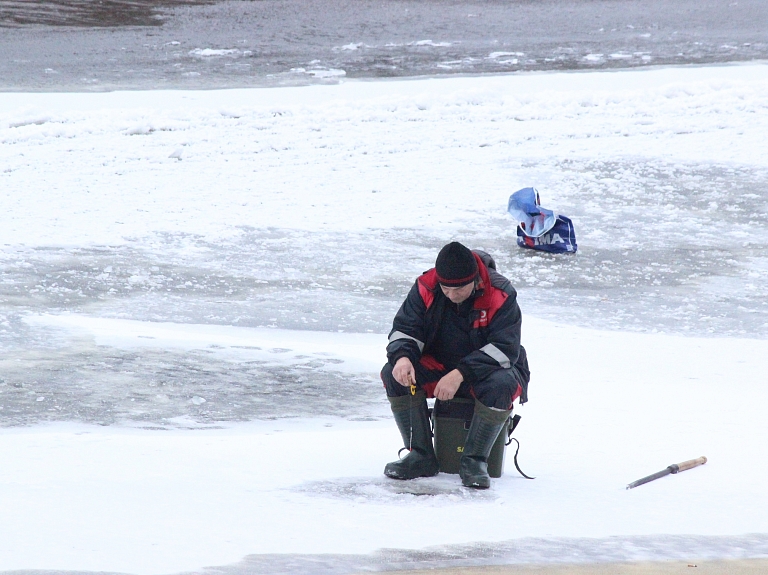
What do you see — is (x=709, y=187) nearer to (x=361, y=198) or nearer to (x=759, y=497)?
(x=361, y=198)

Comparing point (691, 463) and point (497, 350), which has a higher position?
point (497, 350)

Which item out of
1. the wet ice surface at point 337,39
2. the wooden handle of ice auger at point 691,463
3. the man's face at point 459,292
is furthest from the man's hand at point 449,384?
the wet ice surface at point 337,39

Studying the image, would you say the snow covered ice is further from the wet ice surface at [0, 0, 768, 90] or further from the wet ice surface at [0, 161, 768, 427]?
the wet ice surface at [0, 0, 768, 90]

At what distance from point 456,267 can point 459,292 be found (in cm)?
11

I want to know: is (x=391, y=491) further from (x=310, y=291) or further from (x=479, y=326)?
(x=310, y=291)

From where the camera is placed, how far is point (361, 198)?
30.4 ft

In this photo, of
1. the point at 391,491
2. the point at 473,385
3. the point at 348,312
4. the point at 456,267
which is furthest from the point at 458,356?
the point at 348,312

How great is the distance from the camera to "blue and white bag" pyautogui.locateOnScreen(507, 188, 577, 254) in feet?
26.1

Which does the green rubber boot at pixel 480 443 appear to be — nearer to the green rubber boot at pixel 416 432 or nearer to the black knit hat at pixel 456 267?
the green rubber boot at pixel 416 432

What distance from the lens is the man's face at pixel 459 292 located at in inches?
153

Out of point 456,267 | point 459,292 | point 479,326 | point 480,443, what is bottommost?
point 480,443

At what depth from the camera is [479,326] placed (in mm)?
4000

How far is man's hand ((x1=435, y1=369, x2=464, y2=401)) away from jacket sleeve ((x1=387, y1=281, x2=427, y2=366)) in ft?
0.52

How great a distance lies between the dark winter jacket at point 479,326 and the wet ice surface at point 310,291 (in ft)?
3.09
